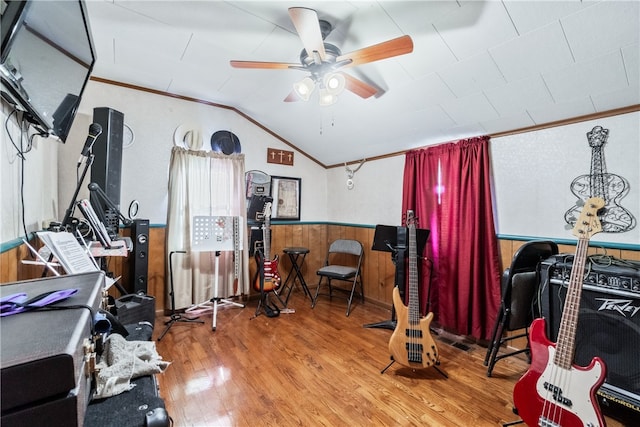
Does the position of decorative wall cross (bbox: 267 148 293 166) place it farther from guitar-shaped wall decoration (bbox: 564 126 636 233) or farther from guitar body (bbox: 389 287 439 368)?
guitar-shaped wall decoration (bbox: 564 126 636 233)

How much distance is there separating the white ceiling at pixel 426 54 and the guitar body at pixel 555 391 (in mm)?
1548

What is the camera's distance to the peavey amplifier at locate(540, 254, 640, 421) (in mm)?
1479

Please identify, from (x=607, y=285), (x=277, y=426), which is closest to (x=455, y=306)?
(x=607, y=285)

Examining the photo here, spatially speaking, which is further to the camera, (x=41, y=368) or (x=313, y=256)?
(x=313, y=256)

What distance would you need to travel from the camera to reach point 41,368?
450 millimetres

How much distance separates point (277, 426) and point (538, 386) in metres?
1.38

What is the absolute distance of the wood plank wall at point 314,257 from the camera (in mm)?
2398

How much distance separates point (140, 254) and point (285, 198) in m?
1.88

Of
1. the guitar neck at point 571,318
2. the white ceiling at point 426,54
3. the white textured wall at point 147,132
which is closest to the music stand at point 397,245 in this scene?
the white ceiling at point 426,54

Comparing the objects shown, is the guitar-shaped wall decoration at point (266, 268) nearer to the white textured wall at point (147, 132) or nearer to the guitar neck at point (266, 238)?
the guitar neck at point (266, 238)

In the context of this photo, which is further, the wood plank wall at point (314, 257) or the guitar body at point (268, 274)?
the guitar body at point (268, 274)

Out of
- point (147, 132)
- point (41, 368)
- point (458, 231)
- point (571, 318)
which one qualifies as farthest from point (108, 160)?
point (571, 318)

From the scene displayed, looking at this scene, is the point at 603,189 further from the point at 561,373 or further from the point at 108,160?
the point at 108,160

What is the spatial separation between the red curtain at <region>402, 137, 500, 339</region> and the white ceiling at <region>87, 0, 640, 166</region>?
227 mm
